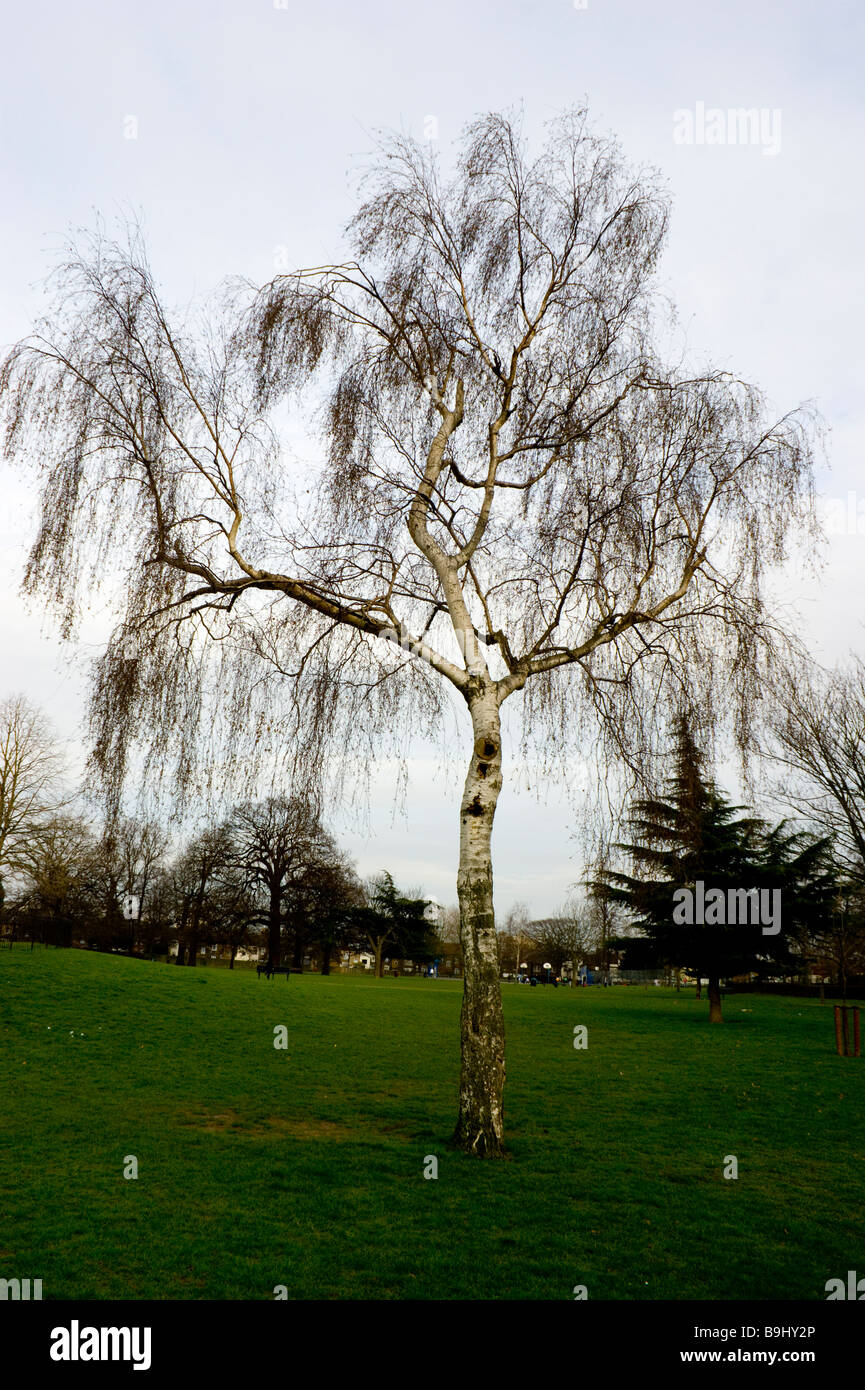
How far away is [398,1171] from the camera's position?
353 inches

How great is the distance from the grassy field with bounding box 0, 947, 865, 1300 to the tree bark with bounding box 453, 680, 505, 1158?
1.67 feet

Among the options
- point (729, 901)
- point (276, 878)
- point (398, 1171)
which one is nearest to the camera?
point (398, 1171)

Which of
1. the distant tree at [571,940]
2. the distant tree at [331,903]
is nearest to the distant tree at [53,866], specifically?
the distant tree at [331,903]

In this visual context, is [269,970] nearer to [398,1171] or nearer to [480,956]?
[398,1171]

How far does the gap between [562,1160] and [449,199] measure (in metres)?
11.9

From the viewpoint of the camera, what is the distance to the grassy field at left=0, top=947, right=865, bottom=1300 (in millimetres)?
6273

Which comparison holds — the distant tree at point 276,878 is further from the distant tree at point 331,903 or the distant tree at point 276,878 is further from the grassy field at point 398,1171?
the grassy field at point 398,1171

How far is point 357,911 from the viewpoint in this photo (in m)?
67.6

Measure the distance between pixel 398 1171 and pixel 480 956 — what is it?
2.46 metres

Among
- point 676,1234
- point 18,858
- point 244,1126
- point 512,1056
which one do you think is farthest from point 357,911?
point 676,1234

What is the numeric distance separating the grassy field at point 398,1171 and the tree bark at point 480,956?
0.51 meters

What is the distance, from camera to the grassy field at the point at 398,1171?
20.6 ft

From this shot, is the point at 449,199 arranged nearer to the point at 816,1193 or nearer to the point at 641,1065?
the point at 816,1193

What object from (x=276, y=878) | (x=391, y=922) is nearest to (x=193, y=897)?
(x=276, y=878)
